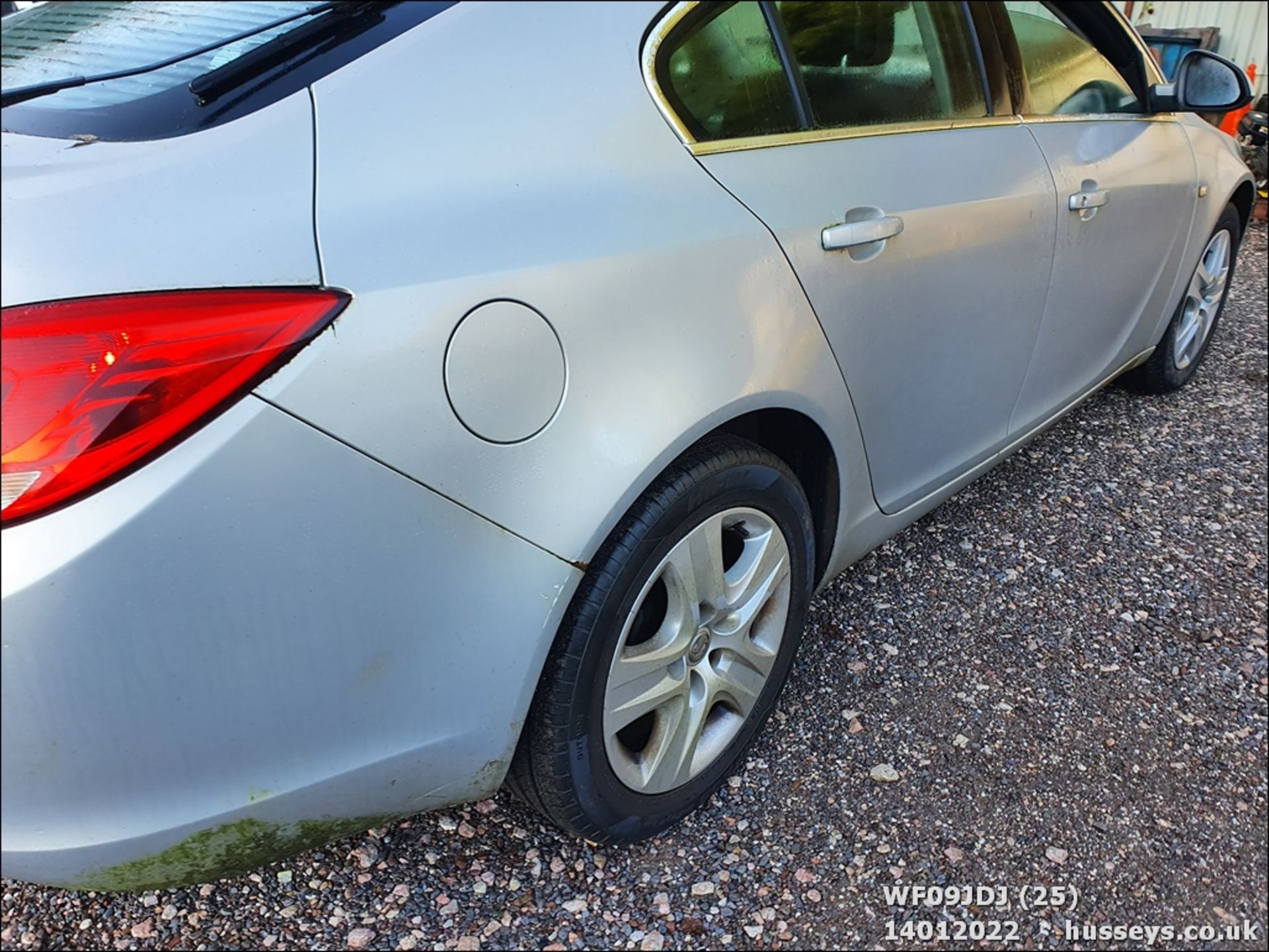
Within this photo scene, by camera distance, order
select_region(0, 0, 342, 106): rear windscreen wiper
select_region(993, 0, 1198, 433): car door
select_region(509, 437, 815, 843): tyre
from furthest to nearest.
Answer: select_region(993, 0, 1198, 433): car door → select_region(509, 437, 815, 843): tyre → select_region(0, 0, 342, 106): rear windscreen wiper

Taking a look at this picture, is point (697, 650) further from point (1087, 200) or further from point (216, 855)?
point (1087, 200)

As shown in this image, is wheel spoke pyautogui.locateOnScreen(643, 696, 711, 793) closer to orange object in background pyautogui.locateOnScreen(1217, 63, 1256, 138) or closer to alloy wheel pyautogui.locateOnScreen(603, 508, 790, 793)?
alloy wheel pyautogui.locateOnScreen(603, 508, 790, 793)

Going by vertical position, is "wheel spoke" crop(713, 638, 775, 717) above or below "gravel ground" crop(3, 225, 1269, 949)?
above

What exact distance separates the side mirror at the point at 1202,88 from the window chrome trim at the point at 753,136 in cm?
75

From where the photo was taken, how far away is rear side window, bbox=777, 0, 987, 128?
1.87m

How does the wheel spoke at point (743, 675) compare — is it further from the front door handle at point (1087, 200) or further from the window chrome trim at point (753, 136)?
the front door handle at point (1087, 200)

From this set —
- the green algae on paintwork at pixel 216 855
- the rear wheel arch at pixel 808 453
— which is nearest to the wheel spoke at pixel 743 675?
the rear wheel arch at pixel 808 453

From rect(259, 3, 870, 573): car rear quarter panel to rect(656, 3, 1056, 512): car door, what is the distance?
0.44 ft

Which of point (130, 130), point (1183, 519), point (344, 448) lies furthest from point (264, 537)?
point (1183, 519)

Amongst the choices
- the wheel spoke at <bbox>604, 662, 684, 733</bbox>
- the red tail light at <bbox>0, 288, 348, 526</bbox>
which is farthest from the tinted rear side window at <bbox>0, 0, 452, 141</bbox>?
the wheel spoke at <bbox>604, 662, 684, 733</bbox>

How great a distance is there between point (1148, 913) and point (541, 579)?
128 centimetres

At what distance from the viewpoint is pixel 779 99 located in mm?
1772

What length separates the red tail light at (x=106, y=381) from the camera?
1037mm

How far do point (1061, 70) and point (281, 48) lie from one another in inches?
86.2
